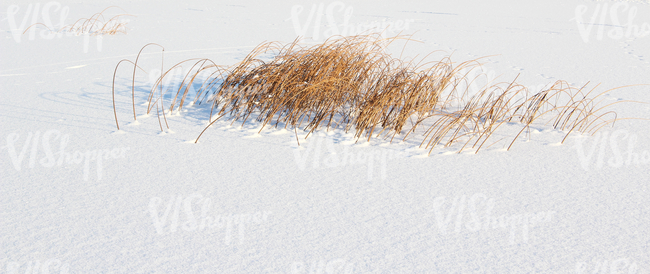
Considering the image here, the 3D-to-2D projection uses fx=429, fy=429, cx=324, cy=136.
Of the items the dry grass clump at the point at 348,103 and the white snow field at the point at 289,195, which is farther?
the dry grass clump at the point at 348,103

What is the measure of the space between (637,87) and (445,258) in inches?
106

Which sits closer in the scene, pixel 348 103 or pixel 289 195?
pixel 289 195

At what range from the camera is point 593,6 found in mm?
9133

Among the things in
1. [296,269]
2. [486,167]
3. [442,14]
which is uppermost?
[442,14]

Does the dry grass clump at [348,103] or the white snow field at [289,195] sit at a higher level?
the dry grass clump at [348,103]

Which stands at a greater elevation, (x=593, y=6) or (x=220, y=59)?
(x=593, y=6)

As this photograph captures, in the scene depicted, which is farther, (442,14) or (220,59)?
(442,14)

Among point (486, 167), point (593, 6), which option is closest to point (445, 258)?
point (486, 167)

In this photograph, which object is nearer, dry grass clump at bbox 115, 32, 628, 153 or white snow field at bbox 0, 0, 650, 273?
white snow field at bbox 0, 0, 650, 273

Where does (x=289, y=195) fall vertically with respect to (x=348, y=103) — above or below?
below

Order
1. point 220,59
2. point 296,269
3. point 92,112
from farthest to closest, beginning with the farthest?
point 220,59
point 92,112
point 296,269

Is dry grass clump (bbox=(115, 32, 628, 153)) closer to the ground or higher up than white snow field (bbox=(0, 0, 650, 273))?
higher up

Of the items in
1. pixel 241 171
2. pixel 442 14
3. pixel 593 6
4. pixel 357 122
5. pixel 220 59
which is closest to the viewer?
pixel 241 171

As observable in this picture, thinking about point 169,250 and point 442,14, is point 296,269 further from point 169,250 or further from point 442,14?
point 442,14
